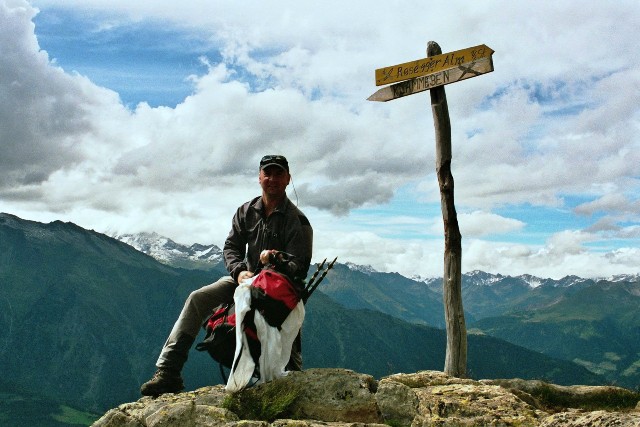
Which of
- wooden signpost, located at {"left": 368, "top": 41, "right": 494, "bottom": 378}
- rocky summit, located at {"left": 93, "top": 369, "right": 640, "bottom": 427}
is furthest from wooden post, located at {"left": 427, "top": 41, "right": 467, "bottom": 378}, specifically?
rocky summit, located at {"left": 93, "top": 369, "right": 640, "bottom": 427}

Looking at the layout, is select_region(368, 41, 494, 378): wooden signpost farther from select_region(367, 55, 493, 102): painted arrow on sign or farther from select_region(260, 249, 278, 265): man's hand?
select_region(260, 249, 278, 265): man's hand

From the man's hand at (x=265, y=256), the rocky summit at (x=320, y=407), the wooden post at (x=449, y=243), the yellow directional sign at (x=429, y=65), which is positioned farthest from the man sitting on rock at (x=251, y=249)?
the yellow directional sign at (x=429, y=65)

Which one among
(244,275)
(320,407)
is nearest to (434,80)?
(244,275)

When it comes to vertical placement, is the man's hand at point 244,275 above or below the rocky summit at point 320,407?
above

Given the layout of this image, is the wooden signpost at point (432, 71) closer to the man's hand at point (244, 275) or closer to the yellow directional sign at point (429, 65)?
the yellow directional sign at point (429, 65)

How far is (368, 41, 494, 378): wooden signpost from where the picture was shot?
13383 millimetres

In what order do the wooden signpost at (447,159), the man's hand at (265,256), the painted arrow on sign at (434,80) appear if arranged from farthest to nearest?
the wooden signpost at (447,159), the painted arrow on sign at (434,80), the man's hand at (265,256)

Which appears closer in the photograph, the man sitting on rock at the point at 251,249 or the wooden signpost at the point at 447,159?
the man sitting on rock at the point at 251,249

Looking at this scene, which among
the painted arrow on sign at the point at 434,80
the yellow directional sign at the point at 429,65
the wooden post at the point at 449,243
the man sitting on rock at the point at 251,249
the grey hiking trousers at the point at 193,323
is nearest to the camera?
the man sitting on rock at the point at 251,249

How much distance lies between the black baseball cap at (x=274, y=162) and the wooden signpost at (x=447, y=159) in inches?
208

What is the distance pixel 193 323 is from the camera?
388 inches

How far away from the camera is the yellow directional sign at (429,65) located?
12.9 metres

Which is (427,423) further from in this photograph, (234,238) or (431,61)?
Result: (431,61)

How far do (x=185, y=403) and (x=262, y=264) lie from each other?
2.40 metres
